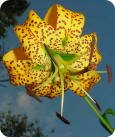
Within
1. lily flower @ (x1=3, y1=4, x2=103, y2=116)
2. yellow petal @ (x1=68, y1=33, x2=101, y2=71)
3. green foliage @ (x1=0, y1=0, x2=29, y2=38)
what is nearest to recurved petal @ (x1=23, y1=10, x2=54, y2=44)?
lily flower @ (x1=3, y1=4, x2=103, y2=116)

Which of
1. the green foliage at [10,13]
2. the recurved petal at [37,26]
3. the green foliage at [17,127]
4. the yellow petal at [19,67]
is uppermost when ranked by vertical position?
the recurved petal at [37,26]

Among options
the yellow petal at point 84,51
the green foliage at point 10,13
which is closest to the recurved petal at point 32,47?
the yellow petal at point 84,51

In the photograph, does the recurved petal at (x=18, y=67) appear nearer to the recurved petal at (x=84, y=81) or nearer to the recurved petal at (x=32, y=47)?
the recurved petal at (x=32, y=47)

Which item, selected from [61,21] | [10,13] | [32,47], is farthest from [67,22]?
[10,13]

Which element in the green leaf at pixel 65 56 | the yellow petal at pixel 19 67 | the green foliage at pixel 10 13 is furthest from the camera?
the green foliage at pixel 10 13

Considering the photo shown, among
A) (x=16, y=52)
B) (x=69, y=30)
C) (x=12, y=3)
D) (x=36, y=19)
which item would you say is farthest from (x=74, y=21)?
(x=12, y=3)

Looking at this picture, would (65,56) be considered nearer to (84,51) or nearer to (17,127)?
(84,51)

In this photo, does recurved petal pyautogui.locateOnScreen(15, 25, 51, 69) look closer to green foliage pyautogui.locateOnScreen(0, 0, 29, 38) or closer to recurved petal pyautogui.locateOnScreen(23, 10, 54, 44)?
recurved petal pyautogui.locateOnScreen(23, 10, 54, 44)
